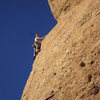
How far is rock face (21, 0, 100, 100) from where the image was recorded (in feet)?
36.9

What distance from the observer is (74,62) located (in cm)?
1238

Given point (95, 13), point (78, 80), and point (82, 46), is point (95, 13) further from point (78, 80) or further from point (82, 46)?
point (78, 80)

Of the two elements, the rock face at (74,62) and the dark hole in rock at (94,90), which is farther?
the rock face at (74,62)

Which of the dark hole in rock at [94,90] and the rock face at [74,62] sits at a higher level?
the rock face at [74,62]

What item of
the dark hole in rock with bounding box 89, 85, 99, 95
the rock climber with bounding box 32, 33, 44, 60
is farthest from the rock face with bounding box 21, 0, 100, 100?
the rock climber with bounding box 32, 33, 44, 60

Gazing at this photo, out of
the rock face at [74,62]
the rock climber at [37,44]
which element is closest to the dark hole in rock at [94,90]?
the rock face at [74,62]

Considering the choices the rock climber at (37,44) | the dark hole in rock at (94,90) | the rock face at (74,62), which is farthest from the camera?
the rock climber at (37,44)

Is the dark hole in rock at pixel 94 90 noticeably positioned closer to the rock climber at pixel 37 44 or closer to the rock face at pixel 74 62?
the rock face at pixel 74 62

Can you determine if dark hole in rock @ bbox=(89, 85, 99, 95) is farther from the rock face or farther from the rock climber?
the rock climber

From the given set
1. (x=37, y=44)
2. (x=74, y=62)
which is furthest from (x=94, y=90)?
(x=37, y=44)

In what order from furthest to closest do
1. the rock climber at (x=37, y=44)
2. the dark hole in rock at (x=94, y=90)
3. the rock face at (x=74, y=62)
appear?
the rock climber at (x=37, y=44), the rock face at (x=74, y=62), the dark hole in rock at (x=94, y=90)

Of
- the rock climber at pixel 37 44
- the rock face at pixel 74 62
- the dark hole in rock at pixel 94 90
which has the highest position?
the rock climber at pixel 37 44

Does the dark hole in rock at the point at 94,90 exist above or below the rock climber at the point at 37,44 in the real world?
below

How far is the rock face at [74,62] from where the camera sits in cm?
1123
